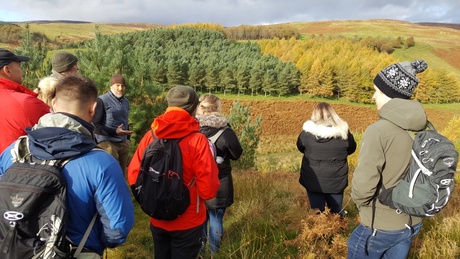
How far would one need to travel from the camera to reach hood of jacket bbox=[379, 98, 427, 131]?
2.22 metres

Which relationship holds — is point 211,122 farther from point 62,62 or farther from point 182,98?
point 62,62

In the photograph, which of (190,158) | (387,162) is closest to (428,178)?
(387,162)

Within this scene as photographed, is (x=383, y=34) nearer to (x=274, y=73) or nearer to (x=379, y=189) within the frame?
(x=274, y=73)

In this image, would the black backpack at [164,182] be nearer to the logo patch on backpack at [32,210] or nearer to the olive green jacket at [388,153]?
the logo patch on backpack at [32,210]

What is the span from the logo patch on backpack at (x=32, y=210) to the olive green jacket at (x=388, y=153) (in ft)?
6.11

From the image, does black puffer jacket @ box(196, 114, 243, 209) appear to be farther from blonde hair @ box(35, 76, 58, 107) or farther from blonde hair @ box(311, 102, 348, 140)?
blonde hair @ box(35, 76, 58, 107)

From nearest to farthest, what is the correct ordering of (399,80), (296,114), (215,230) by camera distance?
(399,80), (215,230), (296,114)

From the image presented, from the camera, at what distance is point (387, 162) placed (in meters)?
2.30

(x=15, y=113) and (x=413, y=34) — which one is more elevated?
(x=15, y=113)

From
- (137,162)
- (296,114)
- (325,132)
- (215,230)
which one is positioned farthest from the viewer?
(296,114)

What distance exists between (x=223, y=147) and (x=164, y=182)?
1112mm

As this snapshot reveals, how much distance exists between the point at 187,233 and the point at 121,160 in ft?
10.5

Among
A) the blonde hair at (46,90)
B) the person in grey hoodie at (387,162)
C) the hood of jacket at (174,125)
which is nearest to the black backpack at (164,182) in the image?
the hood of jacket at (174,125)

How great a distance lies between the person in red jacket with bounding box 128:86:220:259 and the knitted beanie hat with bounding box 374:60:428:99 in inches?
53.9
